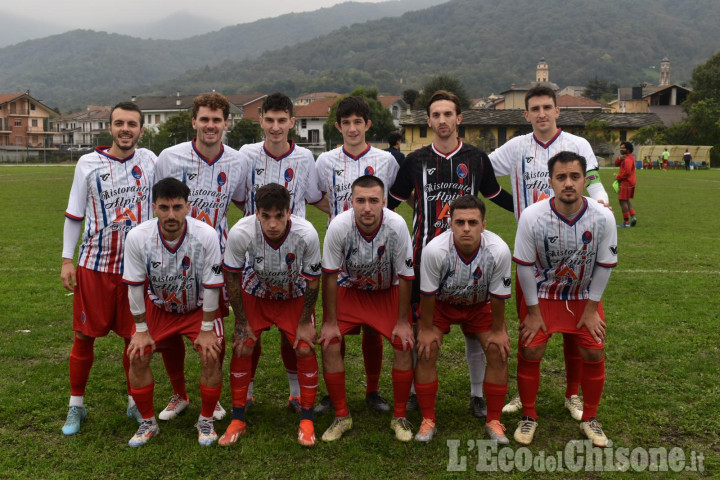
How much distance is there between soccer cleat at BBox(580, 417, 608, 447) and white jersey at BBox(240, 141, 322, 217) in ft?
8.95

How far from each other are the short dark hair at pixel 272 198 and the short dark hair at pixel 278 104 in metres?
0.93

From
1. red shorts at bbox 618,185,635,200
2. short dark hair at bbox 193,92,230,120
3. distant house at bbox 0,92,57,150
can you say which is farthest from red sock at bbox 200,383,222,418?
distant house at bbox 0,92,57,150

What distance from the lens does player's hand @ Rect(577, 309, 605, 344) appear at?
4266mm

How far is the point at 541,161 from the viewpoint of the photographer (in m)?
4.91

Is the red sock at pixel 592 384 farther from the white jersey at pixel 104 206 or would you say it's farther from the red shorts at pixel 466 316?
the white jersey at pixel 104 206

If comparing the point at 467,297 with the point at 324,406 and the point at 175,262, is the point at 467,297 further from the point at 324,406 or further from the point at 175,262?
the point at 175,262

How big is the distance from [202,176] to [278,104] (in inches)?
33.2

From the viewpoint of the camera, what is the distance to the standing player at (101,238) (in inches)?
177

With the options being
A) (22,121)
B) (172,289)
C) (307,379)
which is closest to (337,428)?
(307,379)

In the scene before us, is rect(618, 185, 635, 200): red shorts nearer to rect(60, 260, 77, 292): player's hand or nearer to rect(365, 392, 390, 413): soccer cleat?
rect(365, 392, 390, 413): soccer cleat

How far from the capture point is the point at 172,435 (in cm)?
436

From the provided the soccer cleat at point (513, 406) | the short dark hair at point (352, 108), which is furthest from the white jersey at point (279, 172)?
the soccer cleat at point (513, 406)

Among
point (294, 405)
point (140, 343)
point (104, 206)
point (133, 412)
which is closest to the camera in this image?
point (140, 343)

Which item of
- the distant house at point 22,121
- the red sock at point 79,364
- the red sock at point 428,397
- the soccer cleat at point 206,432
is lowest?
the soccer cleat at point 206,432
